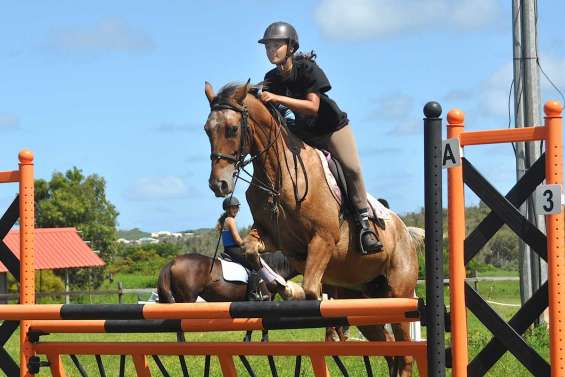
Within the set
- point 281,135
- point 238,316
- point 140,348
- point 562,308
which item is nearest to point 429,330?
point 562,308

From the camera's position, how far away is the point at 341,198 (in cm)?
676

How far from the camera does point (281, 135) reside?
6.50 metres

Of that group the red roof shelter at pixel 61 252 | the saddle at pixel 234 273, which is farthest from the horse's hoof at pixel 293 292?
the red roof shelter at pixel 61 252

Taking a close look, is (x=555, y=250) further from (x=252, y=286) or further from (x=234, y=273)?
(x=234, y=273)

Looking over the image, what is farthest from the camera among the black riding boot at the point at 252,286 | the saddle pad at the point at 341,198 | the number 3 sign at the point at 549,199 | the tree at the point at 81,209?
the tree at the point at 81,209

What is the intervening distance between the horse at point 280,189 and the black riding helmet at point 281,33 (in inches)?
14.1

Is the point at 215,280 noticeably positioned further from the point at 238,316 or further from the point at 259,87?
the point at 238,316

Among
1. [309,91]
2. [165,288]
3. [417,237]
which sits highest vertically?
[309,91]

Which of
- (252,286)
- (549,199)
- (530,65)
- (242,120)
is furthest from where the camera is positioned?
(252,286)

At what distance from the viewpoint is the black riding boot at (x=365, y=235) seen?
6.72 metres

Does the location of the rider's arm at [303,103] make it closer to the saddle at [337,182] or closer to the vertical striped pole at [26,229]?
the saddle at [337,182]

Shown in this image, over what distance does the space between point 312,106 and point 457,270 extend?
1877 millimetres

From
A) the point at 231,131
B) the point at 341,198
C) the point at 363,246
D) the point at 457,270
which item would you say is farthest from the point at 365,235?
the point at 457,270

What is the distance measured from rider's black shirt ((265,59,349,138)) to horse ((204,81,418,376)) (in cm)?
17
